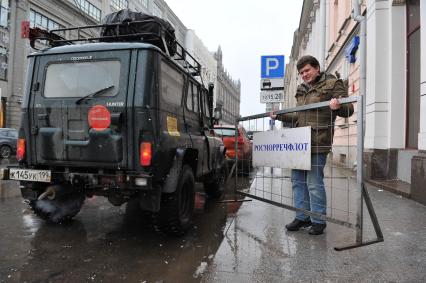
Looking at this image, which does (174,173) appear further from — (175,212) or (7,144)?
(7,144)

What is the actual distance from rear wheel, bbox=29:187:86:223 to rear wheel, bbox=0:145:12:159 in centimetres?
1497

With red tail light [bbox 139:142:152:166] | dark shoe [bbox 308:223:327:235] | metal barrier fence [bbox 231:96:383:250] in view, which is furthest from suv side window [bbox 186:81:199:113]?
dark shoe [bbox 308:223:327:235]

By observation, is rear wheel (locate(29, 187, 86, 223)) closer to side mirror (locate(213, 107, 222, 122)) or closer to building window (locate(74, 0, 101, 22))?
side mirror (locate(213, 107, 222, 122))

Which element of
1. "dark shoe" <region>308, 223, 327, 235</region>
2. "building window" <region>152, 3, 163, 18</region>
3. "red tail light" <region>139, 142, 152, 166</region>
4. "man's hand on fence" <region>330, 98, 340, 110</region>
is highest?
"building window" <region>152, 3, 163, 18</region>


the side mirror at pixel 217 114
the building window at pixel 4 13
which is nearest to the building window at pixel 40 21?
the building window at pixel 4 13

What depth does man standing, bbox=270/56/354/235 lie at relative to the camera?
469 cm

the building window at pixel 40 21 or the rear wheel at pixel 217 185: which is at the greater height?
the building window at pixel 40 21

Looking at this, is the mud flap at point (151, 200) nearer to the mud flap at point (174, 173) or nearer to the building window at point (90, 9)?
the mud flap at point (174, 173)

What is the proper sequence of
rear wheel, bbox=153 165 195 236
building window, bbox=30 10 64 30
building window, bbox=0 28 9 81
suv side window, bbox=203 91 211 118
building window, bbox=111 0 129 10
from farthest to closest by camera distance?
building window, bbox=111 0 129 10 < building window, bbox=30 10 64 30 < building window, bbox=0 28 9 81 < suv side window, bbox=203 91 211 118 < rear wheel, bbox=153 165 195 236

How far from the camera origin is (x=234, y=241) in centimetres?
454

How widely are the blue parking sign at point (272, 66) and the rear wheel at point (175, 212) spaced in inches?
280

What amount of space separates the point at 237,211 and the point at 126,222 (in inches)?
72.1

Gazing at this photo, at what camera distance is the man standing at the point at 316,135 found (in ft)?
15.4

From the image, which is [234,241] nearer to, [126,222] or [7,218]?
[126,222]
